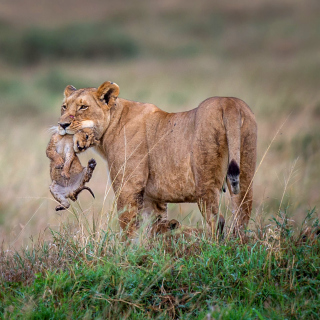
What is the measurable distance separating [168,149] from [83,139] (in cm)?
68

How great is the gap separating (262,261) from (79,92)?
222cm

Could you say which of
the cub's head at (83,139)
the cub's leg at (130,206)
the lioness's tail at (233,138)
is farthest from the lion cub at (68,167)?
the lioness's tail at (233,138)

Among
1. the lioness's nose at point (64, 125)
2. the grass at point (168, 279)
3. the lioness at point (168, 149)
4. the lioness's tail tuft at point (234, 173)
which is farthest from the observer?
the lioness's nose at point (64, 125)

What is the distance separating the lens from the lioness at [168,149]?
4406 mm

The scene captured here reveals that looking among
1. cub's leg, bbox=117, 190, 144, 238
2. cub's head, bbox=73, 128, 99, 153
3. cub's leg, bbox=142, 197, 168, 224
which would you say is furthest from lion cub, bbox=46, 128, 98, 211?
cub's leg, bbox=142, 197, 168, 224

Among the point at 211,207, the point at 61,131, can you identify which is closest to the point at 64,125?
the point at 61,131

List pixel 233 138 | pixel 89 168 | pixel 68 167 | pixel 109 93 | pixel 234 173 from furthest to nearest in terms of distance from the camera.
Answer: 1. pixel 109 93
2. pixel 68 167
3. pixel 89 168
4. pixel 233 138
5. pixel 234 173

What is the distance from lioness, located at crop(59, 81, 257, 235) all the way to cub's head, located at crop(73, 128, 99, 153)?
2.7 inches

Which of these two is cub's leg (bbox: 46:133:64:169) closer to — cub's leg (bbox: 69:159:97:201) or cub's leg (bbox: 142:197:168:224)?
cub's leg (bbox: 69:159:97:201)

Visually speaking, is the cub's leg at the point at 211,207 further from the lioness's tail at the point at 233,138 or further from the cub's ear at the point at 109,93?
the cub's ear at the point at 109,93

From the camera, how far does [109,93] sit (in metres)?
5.18

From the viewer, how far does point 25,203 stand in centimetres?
857

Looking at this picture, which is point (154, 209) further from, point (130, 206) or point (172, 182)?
point (172, 182)

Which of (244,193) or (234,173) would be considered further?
(244,193)
